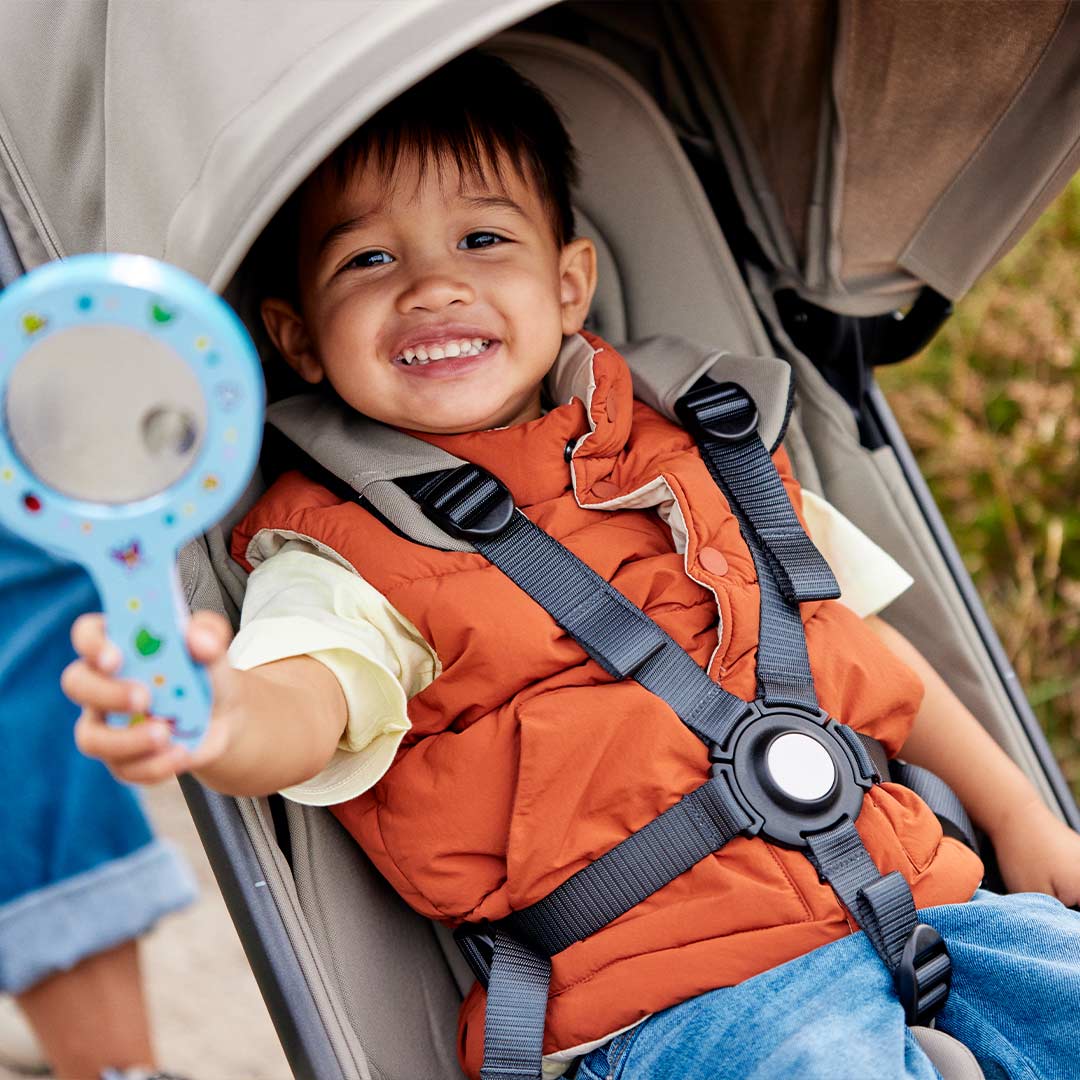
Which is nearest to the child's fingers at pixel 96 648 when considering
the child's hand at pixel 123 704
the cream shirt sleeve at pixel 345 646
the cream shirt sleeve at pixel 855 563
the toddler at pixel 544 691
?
the child's hand at pixel 123 704

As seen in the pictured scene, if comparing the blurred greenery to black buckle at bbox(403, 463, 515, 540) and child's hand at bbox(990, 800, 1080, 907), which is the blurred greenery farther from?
black buckle at bbox(403, 463, 515, 540)

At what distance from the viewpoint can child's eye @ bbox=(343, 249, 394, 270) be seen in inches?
50.8

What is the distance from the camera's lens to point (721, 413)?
1.37 m

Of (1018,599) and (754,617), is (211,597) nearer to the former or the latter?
(754,617)

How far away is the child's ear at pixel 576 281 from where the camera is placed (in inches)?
58.4

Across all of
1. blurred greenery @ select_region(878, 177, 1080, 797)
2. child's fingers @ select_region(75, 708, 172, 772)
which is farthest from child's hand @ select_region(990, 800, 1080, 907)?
child's fingers @ select_region(75, 708, 172, 772)

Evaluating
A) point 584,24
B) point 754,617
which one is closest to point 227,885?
point 754,617

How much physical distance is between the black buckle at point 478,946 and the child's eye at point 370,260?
0.64m

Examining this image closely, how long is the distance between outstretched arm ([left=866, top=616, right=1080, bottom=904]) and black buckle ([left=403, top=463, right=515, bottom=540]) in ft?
1.65

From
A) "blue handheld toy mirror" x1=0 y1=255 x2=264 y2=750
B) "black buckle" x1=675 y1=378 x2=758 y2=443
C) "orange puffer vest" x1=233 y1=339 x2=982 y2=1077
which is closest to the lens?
"blue handheld toy mirror" x1=0 y1=255 x2=264 y2=750

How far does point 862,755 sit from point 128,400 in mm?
791

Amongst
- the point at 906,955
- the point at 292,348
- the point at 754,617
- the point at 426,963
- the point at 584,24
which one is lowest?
the point at 906,955

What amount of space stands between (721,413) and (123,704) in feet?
2.65

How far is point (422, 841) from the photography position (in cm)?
115
